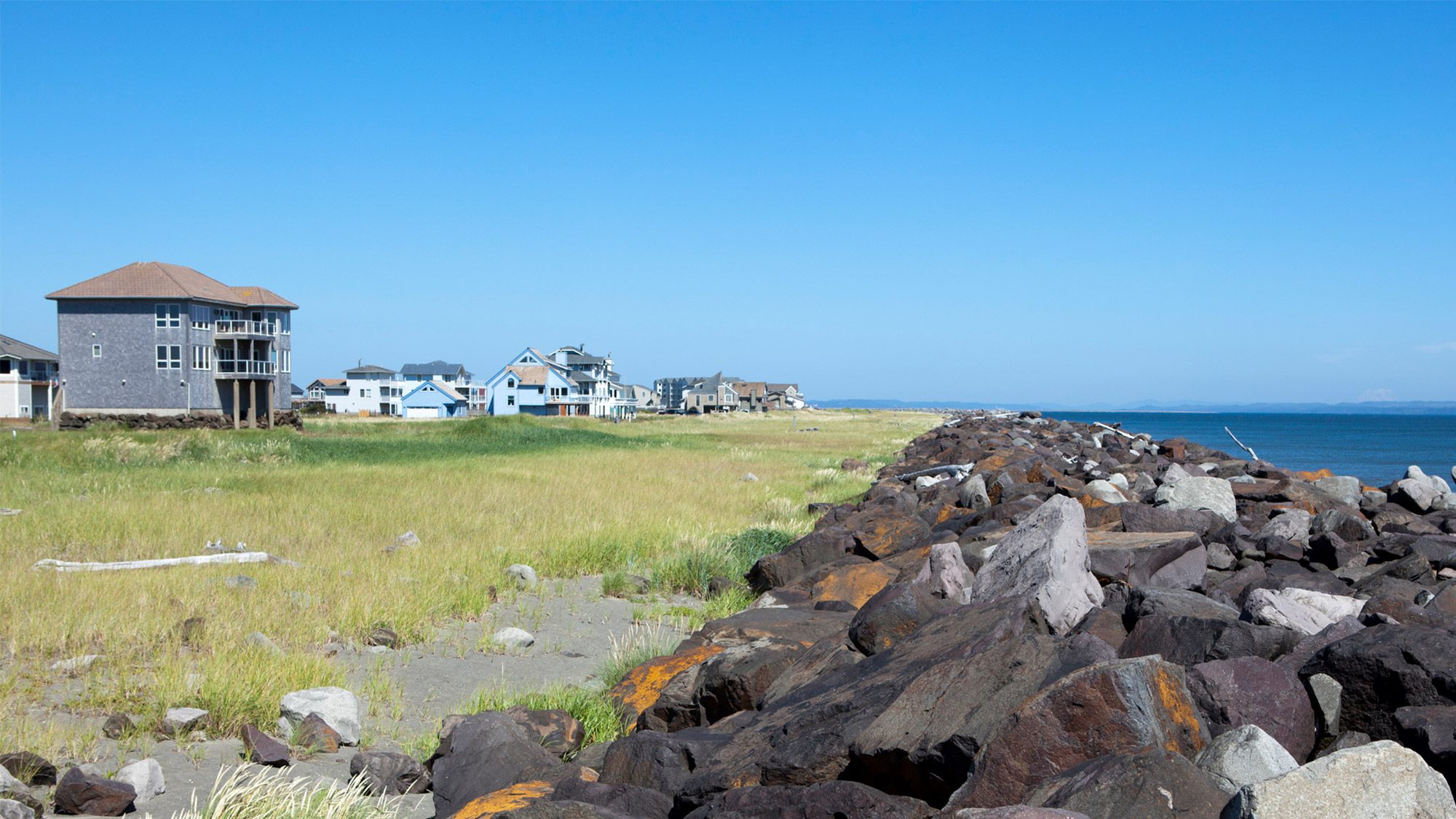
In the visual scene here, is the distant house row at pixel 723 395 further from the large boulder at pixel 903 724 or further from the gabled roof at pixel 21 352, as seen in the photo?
the large boulder at pixel 903 724

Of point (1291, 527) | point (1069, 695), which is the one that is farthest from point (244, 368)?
point (1069, 695)

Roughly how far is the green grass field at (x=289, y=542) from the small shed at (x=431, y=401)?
225 ft

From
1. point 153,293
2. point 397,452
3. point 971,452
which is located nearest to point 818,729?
point 971,452

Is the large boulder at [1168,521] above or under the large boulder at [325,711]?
above

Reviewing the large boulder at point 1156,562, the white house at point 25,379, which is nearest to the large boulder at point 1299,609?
the large boulder at point 1156,562

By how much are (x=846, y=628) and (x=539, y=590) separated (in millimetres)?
4960

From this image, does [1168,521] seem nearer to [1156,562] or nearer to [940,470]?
[1156,562]

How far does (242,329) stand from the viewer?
48.6 meters

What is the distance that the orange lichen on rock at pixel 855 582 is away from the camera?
7.91m

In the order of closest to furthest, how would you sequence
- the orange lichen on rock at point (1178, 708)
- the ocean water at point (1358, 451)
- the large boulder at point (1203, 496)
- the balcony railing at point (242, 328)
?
the orange lichen on rock at point (1178, 708) < the large boulder at point (1203, 496) < the ocean water at point (1358, 451) < the balcony railing at point (242, 328)

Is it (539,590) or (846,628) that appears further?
(539,590)

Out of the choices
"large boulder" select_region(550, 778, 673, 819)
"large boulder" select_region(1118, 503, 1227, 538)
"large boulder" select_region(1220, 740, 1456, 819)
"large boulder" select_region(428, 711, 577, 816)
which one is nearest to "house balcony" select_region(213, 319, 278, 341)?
"large boulder" select_region(1118, 503, 1227, 538)

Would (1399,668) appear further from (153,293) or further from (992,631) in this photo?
(153,293)

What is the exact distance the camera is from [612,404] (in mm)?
102625
